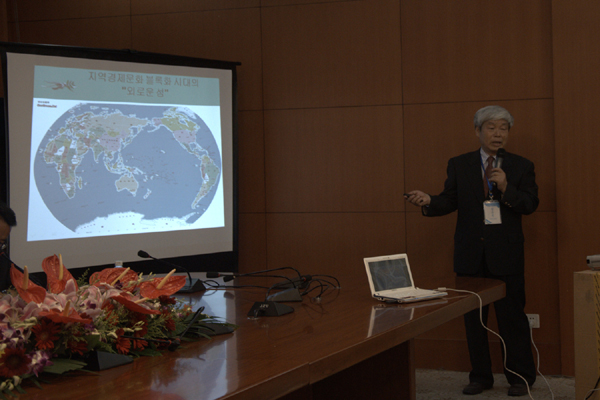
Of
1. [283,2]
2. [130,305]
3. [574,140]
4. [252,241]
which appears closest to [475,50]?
[574,140]

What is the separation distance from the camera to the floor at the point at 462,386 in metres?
3.22

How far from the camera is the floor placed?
3219 millimetres

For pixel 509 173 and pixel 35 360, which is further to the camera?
pixel 509 173

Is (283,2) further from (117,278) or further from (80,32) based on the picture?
(117,278)

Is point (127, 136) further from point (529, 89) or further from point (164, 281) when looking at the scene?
point (529, 89)

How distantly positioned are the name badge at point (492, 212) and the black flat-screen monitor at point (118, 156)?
1.73 meters

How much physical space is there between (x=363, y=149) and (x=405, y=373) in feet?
7.73

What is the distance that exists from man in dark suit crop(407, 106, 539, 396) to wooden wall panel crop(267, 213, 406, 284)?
24.6 inches

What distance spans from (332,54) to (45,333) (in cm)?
339

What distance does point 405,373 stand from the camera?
1.83m

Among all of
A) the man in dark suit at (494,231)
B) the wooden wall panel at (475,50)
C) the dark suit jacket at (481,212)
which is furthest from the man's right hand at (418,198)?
the wooden wall panel at (475,50)

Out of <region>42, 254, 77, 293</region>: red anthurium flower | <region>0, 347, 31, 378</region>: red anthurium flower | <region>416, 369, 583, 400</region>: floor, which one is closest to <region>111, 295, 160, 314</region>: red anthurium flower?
<region>42, 254, 77, 293</region>: red anthurium flower

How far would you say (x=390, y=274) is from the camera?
1.98 metres

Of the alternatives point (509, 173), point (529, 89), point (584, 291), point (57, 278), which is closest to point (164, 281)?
point (57, 278)
